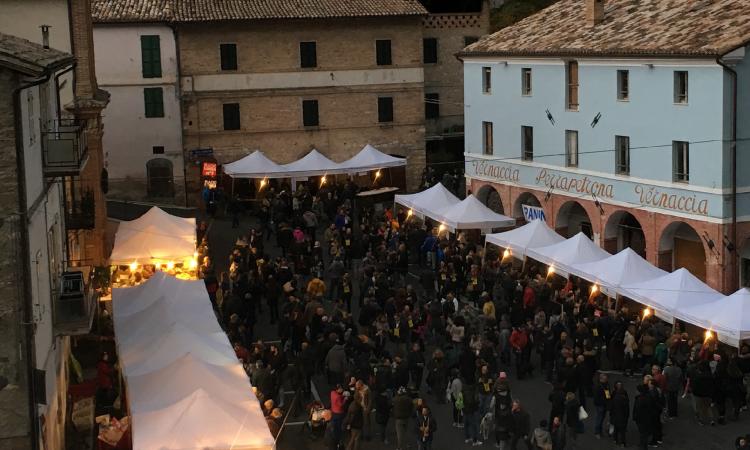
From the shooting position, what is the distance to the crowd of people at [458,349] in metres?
24.0

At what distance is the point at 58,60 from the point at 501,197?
26668 millimetres

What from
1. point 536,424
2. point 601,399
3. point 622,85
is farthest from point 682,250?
point 601,399

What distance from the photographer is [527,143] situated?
44.3 meters

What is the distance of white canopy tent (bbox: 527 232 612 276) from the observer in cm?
3341

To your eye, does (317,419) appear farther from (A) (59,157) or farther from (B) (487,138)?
(B) (487,138)

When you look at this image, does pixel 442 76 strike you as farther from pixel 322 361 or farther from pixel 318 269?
pixel 322 361

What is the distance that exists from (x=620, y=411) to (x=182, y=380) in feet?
27.3

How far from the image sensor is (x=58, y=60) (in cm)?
2098

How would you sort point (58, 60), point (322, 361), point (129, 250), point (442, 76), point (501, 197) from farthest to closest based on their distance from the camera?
point (442, 76), point (501, 197), point (129, 250), point (322, 361), point (58, 60)

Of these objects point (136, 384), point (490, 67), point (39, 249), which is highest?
point (490, 67)

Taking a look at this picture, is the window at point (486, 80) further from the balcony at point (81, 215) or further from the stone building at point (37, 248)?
the balcony at point (81, 215)

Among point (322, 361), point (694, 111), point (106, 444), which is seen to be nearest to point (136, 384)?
point (106, 444)

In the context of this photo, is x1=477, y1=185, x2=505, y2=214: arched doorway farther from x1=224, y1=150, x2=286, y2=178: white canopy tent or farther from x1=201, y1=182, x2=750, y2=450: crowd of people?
x1=201, y1=182, x2=750, y2=450: crowd of people

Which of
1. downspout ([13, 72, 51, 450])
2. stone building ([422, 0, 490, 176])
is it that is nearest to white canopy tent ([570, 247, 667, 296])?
downspout ([13, 72, 51, 450])
